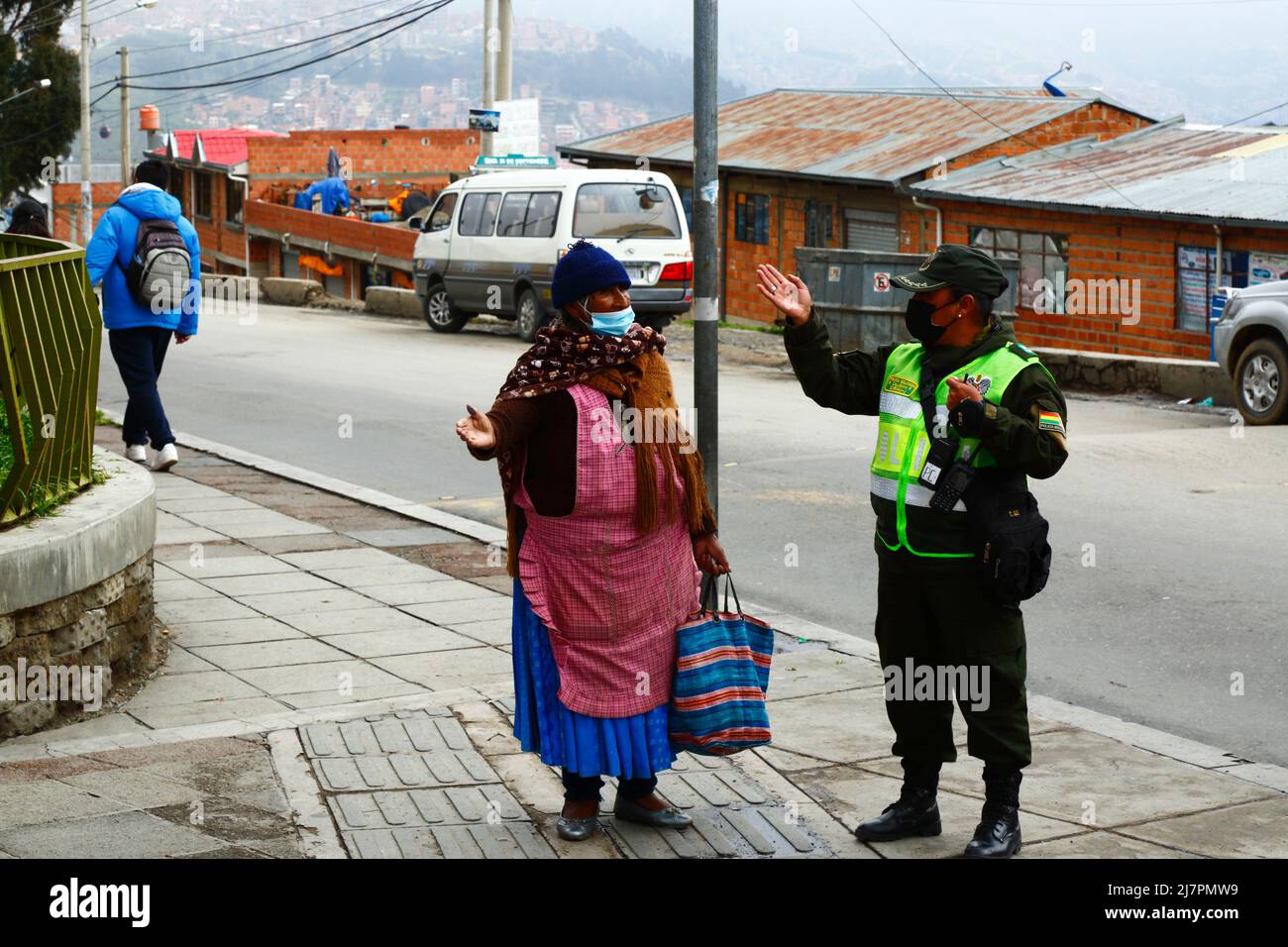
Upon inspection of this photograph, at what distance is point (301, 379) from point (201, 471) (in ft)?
→ 19.7

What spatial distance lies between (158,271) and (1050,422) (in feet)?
24.4

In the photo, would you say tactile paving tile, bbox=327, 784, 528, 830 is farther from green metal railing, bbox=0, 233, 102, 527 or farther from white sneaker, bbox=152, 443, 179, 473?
white sneaker, bbox=152, 443, 179, 473

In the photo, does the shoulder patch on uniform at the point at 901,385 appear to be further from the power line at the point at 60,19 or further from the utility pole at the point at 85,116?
the power line at the point at 60,19

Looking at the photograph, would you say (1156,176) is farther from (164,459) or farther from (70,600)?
(70,600)

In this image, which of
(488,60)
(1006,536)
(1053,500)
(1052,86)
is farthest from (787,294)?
(1052,86)

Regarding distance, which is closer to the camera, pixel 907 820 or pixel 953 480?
pixel 953 480

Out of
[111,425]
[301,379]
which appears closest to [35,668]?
[111,425]

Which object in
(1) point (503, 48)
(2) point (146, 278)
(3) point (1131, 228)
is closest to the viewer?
(2) point (146, 278)

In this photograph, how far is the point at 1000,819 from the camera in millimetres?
4816

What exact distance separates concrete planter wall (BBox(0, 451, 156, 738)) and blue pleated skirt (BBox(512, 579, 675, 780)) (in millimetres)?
1837

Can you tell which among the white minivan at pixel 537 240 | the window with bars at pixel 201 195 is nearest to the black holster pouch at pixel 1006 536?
the white minivan at pixel 537 240

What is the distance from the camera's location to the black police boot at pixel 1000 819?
15.7 feet

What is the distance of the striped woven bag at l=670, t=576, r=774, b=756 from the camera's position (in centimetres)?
491
